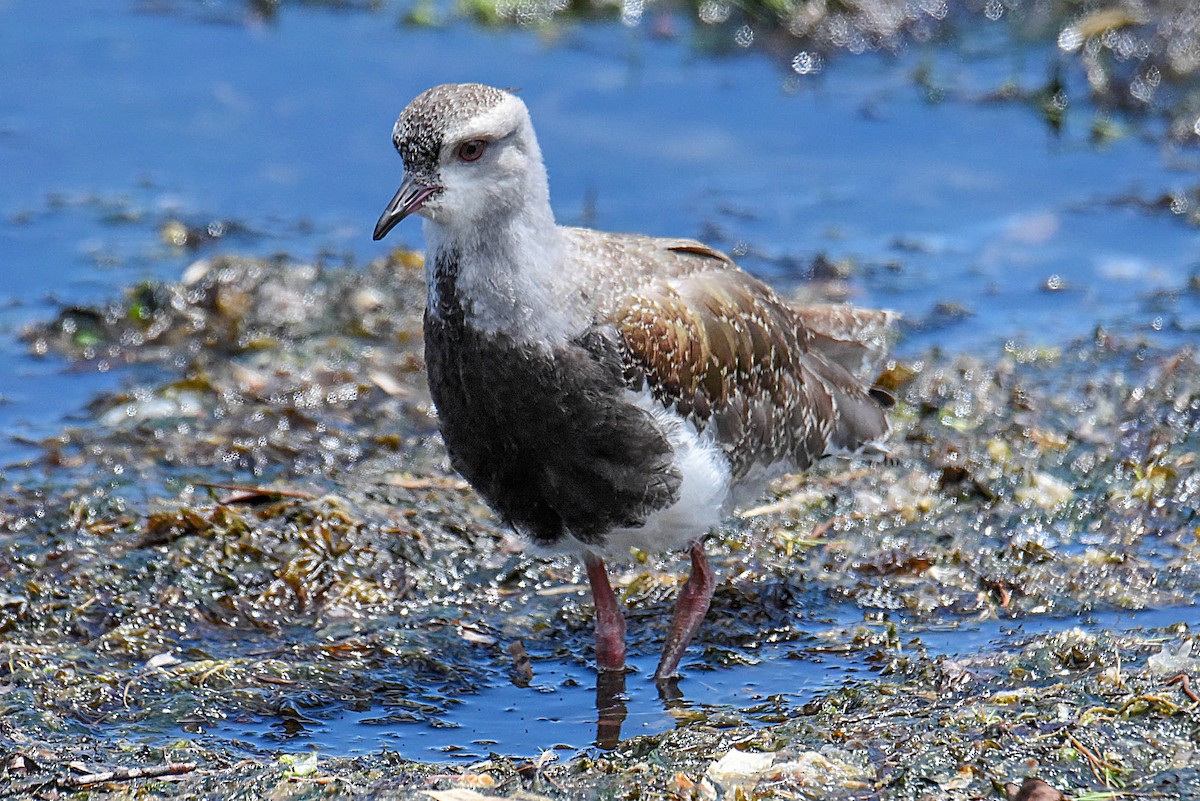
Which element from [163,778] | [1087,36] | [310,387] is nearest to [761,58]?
[1087,36]

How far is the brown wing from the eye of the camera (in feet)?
19.9

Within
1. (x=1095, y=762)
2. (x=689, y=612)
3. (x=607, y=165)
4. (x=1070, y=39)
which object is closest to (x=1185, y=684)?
(x=1095, y=762)

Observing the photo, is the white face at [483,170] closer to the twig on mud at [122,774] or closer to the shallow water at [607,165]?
the twig on mud at [122,774]

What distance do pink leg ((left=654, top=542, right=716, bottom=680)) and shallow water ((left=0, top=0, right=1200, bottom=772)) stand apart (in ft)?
10.9

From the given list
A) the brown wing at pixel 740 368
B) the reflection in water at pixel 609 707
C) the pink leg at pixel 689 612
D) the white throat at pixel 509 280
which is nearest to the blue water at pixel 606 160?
the brown wing at pixel 740 368

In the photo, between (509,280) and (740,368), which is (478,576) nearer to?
(740,368)

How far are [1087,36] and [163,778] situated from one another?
30.9 feet

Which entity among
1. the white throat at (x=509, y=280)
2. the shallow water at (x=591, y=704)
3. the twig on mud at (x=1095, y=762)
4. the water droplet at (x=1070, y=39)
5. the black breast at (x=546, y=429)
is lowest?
the shallow water at (x=591, y=704)

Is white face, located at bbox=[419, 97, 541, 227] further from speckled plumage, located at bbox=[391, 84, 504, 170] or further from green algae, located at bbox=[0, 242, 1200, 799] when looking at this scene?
green algae, located at bbox=[0, 242, 1200, 799]

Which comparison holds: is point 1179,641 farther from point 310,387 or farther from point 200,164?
point 200,164

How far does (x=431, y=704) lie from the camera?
6375 mm

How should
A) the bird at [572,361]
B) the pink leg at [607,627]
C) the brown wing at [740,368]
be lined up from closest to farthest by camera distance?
the bird at [572,361] → the brown wing at [740,368] → the pink leg at [607,627]

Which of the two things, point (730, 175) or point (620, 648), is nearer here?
point (620, 648)

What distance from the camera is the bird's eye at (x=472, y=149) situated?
18.6 ft
